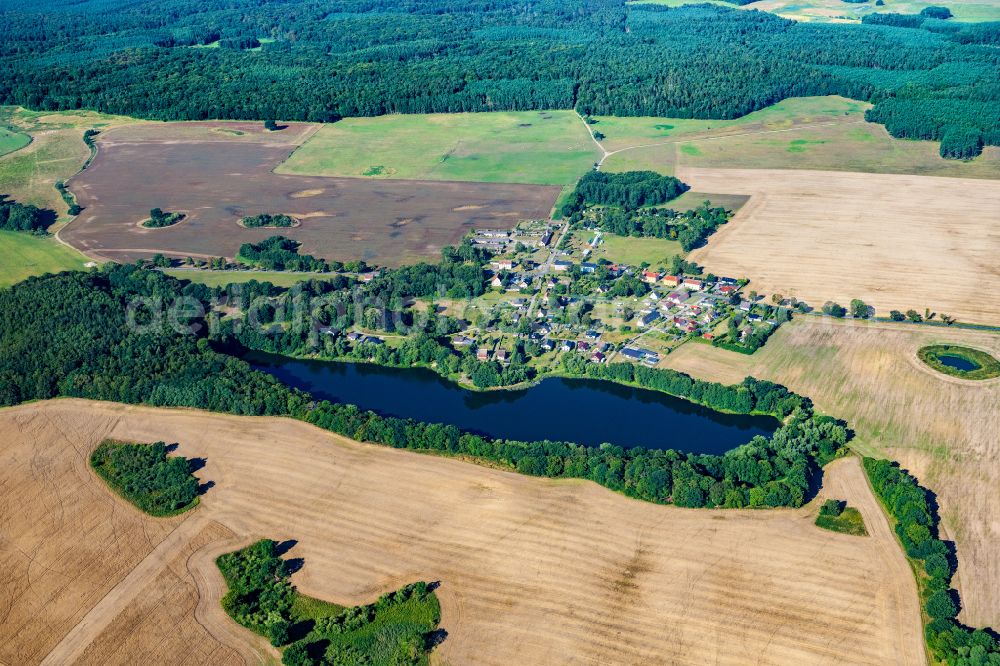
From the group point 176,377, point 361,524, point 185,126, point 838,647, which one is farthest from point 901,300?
point 185,126

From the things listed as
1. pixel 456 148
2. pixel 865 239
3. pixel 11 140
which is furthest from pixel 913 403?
pixel 11 140

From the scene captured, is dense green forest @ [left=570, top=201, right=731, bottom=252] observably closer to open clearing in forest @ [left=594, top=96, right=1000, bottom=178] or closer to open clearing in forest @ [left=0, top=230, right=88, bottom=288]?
open clearing in forest @ [left=594, top=96, right=1000, bottom=178]

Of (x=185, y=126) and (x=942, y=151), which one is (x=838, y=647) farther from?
(x=185, y=126)

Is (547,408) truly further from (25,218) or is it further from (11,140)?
(11,140)

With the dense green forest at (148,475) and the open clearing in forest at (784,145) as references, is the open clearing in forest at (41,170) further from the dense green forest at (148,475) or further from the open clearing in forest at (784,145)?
the open clearing in forest at (784,145)

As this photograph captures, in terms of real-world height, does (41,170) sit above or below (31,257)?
above
